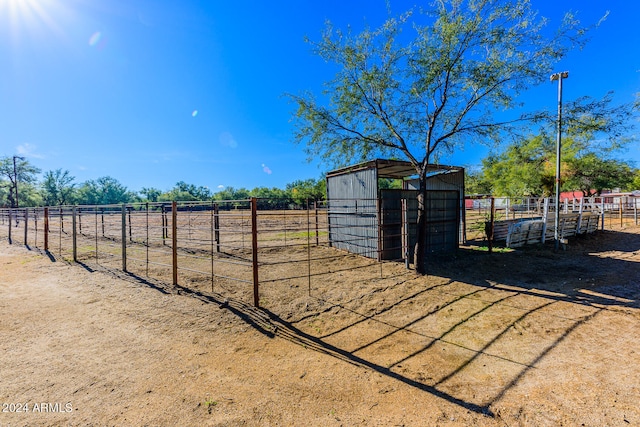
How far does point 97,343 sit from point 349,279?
4.23 metres

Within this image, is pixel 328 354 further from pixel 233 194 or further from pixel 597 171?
pixel 233 194

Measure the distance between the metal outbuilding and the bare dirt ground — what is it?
7.03 feet

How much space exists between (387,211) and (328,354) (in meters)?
4.67

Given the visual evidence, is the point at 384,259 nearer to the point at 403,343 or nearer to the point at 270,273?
the point at 270,273

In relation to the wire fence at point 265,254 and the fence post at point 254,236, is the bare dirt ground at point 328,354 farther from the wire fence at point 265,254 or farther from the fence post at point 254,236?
the wire fence at point 265,254

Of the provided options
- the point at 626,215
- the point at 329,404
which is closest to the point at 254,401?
the point at 329,404

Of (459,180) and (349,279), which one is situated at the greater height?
(459,180)

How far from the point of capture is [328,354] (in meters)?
3.14

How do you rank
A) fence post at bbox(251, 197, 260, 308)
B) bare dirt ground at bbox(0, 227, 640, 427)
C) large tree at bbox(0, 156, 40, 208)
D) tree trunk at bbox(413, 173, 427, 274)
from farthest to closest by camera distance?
large tree at bbox(0, 156, 40, 208) < tree trunk at bbox(413, 173, 427, 274) < fence post at bbox(251, 197, 260, 308) < bare dirt ground at bbox(0, 227, 640, 427)

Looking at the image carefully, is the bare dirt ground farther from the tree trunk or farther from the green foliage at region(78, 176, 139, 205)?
the green foliage at region(78, 176, 139, 205)

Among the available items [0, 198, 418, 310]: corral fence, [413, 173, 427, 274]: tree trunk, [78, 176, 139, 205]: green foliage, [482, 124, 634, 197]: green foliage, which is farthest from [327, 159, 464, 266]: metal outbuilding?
[78, 176, 139, 205]: green foliage

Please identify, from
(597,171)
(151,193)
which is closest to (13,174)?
(151,193)

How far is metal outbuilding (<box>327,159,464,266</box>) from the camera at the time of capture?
7613 millimetres

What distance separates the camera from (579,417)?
213 cm
